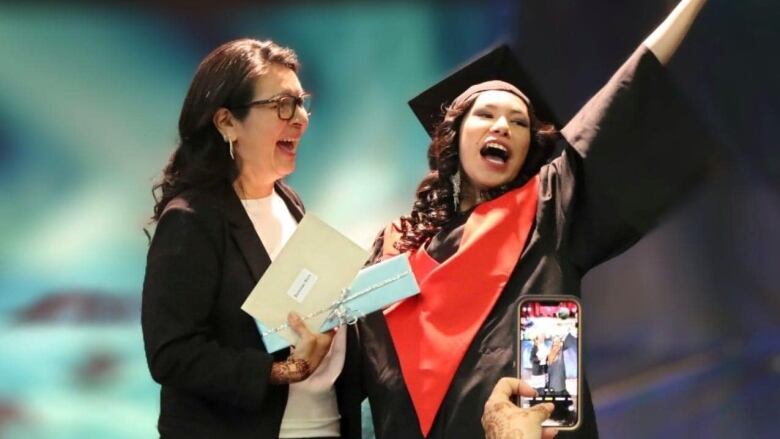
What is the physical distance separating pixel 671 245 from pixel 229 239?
118 cm

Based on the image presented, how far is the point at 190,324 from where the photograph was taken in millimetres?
1517

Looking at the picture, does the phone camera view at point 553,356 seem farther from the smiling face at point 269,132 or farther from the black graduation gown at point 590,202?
the smiling face at point 269,132

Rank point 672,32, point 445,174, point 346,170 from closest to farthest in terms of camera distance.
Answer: point 672,32 → point 445,174 → point 346,170

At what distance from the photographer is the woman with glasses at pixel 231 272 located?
1503 millimetres

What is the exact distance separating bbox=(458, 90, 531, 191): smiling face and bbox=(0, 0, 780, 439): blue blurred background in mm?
599

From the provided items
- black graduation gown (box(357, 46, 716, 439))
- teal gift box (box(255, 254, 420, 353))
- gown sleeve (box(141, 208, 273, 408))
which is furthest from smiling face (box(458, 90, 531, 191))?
gown sleeve (box(141, 208, 273, 408))

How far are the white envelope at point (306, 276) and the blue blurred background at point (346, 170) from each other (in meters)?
0.83

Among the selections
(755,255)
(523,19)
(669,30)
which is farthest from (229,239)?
(755,255)

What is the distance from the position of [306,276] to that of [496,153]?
0.44 m

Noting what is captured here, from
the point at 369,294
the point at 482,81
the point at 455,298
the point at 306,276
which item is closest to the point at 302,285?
the point at 306,276

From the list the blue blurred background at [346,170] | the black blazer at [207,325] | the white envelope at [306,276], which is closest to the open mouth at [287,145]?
the black blazer at [207,325]

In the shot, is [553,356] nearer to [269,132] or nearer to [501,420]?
[501,420]

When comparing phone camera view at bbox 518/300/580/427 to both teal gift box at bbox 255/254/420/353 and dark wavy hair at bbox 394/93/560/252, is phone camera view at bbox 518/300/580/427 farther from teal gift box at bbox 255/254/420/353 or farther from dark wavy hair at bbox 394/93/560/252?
dark wavy hair at bbox 394/93/560/252

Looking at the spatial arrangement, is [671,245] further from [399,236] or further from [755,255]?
[399,236]
